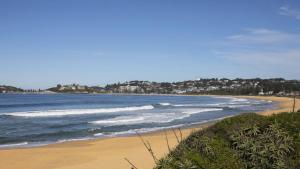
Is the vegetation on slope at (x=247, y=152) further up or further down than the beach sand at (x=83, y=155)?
further up

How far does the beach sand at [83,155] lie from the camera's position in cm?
1442

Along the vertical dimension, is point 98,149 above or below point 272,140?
below

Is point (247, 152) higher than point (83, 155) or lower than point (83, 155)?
higher

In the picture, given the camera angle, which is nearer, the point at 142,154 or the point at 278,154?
the point at 278,154

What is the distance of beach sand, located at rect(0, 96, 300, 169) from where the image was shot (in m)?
14.4

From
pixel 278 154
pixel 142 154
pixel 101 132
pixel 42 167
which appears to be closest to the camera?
pixel 278 154

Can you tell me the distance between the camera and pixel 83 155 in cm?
1677

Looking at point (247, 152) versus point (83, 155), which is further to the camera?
point (83, 155)

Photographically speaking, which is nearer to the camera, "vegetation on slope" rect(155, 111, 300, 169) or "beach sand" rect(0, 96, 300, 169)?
"vegetation on slope" rect(155, 111, 300, 169)

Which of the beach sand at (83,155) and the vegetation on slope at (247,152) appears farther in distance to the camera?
the beach sand at (83,155)

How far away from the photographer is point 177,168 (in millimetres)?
4398

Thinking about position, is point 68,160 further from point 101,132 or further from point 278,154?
point 278,154

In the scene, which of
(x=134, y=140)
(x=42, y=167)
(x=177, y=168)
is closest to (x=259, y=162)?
(x=177, y=168)

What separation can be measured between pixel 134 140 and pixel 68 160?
5756 mm
